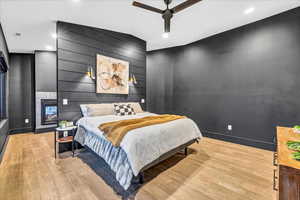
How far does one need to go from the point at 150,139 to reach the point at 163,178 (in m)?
0.70

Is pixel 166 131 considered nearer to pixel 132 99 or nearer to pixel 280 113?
pixel 132 99

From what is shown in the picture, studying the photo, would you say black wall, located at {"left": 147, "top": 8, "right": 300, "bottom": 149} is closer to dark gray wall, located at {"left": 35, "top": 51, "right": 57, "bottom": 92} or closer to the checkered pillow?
the checkered pillow

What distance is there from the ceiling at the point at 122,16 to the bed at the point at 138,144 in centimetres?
228

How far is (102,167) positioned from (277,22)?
15.7 feet

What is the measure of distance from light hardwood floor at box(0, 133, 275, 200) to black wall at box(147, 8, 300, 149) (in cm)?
83

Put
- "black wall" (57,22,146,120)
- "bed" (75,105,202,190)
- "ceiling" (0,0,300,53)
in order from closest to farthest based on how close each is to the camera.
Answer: "bed" (75,105,202,190) < "ceiling" (0,0,300,53) < "black wall" (57,22,146,120)

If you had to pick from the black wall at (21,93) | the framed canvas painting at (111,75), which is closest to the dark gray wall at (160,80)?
the framed canvas painting at (111,75)

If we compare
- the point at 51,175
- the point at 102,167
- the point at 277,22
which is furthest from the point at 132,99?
the point at 277,22

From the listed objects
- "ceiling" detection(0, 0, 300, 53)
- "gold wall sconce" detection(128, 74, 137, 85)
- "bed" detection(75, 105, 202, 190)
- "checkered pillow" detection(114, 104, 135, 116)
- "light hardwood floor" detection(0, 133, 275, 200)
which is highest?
"ceiling" detection(0, 0, 300, 53)

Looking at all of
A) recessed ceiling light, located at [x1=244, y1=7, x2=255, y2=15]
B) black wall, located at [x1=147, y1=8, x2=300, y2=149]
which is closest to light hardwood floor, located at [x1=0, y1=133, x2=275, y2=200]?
black wall, located at [x1=147, y1=8, x2=300, y2=149]

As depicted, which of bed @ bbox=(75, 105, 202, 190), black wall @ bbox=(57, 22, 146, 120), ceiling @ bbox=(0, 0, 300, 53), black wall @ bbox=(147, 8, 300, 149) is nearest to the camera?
bed @ bbox=(75, 105, 202, 190)

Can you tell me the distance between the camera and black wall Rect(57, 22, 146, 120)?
3113 millimetres

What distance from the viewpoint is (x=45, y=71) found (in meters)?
4.91

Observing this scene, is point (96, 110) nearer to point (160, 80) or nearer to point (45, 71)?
point (160, 80)
